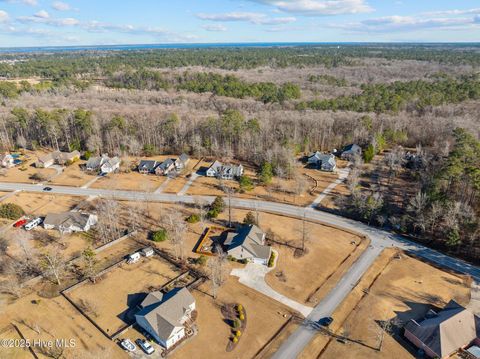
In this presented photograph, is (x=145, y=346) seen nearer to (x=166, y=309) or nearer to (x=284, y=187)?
(x=166, y=309)

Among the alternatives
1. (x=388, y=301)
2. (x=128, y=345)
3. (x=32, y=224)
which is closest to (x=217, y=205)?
(x=128, y=345)

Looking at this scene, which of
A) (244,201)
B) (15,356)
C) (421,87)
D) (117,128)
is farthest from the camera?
(421,87)

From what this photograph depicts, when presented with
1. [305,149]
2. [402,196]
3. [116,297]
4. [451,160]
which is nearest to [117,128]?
[305,149]

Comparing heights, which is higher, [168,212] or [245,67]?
[245,67]

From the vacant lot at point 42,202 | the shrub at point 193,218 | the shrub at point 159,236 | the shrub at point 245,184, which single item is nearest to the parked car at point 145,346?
the shrub at point 159,236

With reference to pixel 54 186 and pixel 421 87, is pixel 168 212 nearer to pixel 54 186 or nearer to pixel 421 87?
pixel 54 186

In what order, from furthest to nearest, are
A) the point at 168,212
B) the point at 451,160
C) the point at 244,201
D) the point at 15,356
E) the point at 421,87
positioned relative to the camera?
the point at 421,87 < the point at 244,201 < the point at 168,212 < the point at 451,160 < the point at 15,356

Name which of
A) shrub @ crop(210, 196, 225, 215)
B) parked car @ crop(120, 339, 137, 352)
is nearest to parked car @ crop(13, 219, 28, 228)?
shrub @ crop(210, 196, 225, 215)
